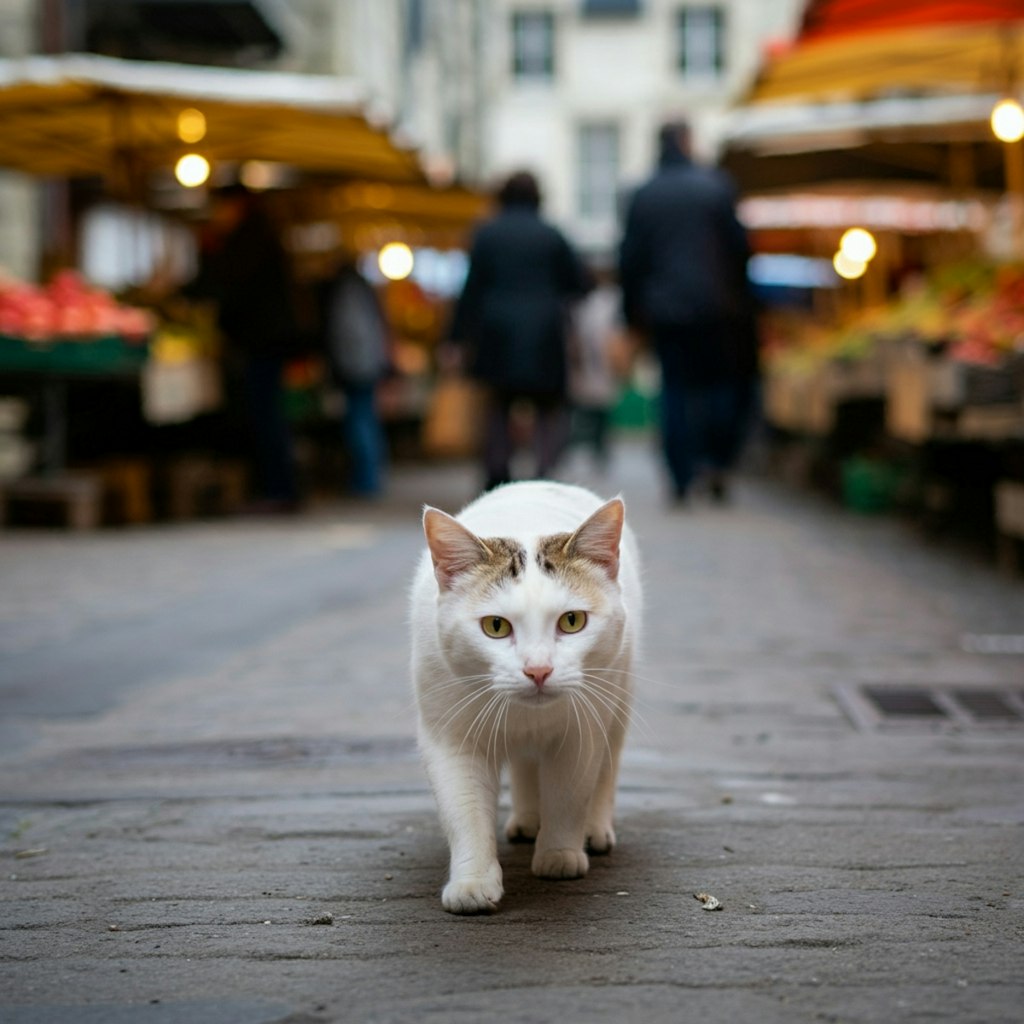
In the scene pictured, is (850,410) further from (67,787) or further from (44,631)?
(67,787)

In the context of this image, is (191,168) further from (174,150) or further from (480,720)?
(480,720)

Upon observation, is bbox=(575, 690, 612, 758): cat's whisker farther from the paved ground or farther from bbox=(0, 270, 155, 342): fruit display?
bbox=(0, 270, 155, 342): fruit display

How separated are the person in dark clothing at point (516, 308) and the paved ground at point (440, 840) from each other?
381 cm

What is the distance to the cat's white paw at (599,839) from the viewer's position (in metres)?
3.84

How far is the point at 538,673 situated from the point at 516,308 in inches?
332

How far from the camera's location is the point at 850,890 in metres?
3.48

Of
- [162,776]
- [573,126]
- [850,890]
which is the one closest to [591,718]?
[850,890]

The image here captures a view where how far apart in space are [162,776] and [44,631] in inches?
114

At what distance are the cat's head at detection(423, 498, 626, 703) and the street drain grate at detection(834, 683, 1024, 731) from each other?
1943 millimetres

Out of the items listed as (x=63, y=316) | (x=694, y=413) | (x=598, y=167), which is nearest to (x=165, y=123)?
(x=63, y=316)

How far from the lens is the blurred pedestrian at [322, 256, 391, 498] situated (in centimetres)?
1510

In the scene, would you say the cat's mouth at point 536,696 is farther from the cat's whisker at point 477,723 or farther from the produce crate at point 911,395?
the produce crate at point 911,395

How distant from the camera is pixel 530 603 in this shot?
3309 mm

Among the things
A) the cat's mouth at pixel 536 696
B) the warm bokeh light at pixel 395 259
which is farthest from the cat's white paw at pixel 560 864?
the warm bokeh light at pixel 395 259
